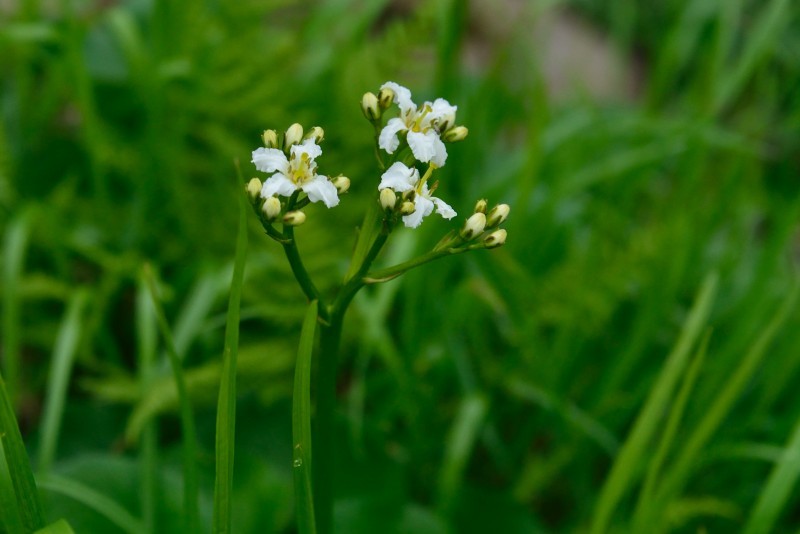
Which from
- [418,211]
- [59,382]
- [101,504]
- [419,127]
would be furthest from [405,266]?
[59,382]

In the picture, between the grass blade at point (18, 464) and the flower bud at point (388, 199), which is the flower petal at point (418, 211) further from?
the grass blade at point (18, 464)

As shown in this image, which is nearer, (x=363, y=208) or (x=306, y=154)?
(x=306, y=154)

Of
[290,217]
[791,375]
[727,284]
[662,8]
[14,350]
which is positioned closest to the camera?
[290,217]

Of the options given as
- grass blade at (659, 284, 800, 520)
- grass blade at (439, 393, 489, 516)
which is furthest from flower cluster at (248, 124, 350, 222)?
grass blade at (439, 393, 489, 516)

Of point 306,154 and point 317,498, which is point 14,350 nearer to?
point 317,498

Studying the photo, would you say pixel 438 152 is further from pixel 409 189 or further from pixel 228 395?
pixel 228 395

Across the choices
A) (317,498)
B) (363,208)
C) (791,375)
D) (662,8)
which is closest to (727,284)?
(791,375)

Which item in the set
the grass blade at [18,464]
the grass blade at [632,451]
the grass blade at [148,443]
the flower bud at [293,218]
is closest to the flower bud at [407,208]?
the flower bud at [293,218]
